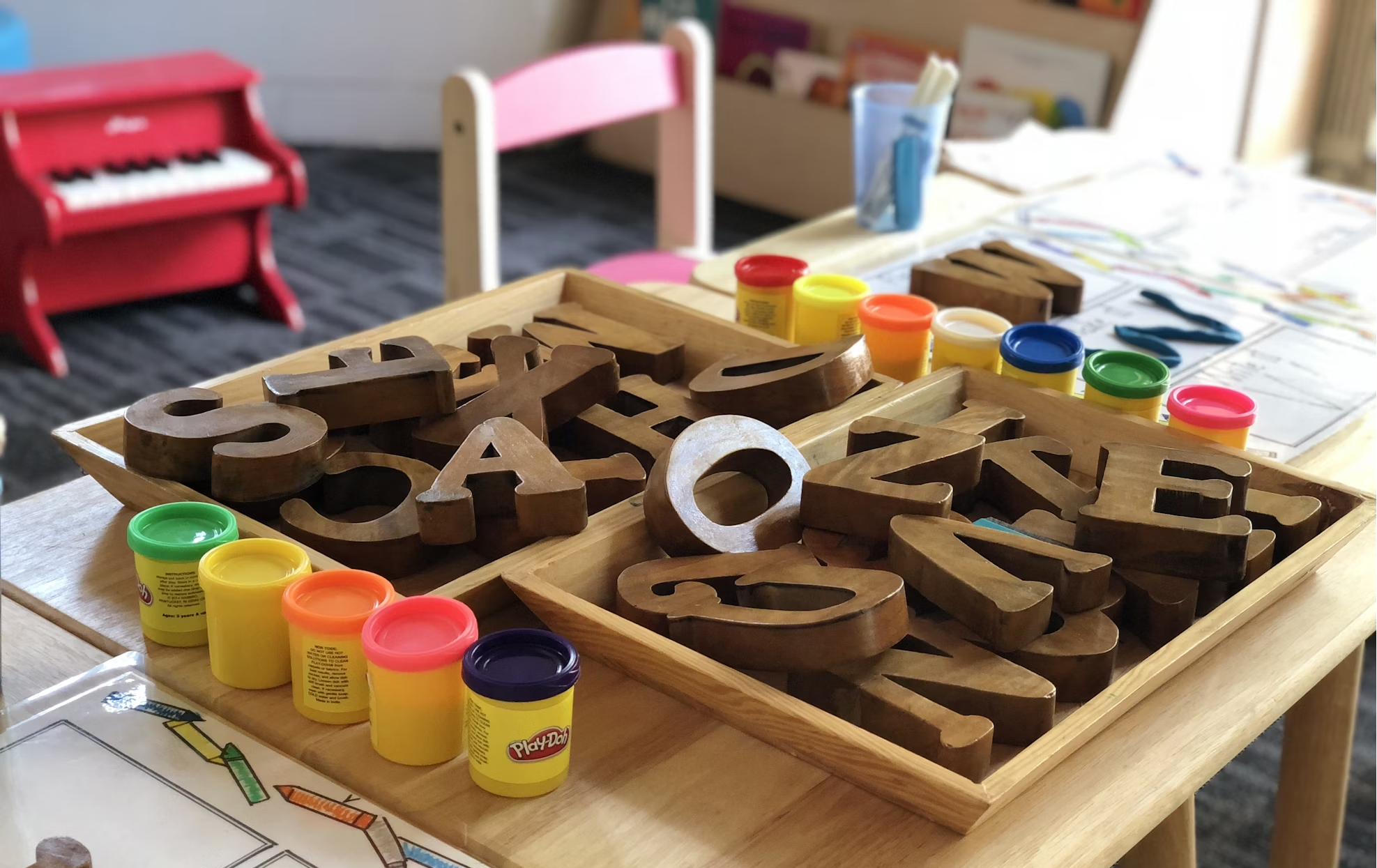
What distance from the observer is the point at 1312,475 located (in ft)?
3.35

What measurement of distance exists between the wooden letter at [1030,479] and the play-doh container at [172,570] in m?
0.53

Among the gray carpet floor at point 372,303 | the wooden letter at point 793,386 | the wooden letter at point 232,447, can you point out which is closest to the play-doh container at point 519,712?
the wooden letter at point 232,447

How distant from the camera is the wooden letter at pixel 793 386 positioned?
1.07 m

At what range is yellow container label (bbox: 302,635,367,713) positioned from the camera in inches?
30.6

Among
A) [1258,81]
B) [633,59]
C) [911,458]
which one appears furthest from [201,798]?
[1258,81]

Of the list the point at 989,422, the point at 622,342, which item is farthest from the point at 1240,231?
the point at 622,342

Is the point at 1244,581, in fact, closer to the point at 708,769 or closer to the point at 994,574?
the point at 994,574

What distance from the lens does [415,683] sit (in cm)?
75

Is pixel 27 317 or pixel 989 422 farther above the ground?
pixel 989 422

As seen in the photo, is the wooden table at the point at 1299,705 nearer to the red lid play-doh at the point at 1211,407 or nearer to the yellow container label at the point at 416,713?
the red lid play-doh at the point at 1211,407

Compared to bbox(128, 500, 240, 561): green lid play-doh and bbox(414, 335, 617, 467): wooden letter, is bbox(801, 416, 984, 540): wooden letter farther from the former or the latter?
bbox(128, 500, 240, 561): green lid play-doh

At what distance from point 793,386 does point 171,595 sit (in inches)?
18.7

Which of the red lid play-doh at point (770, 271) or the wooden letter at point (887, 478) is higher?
the red lid play-doh at point (770, 271)

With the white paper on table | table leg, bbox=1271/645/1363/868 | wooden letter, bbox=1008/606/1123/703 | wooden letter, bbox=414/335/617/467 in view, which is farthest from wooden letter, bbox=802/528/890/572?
the white paper on table
